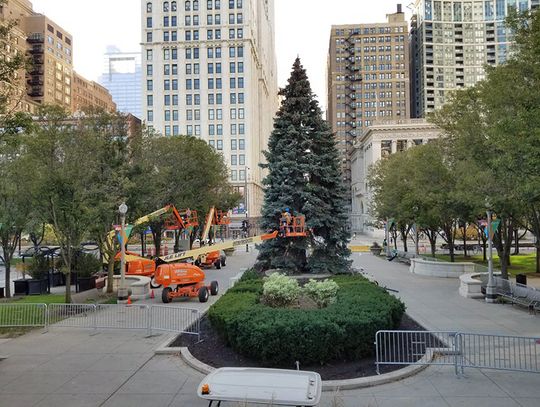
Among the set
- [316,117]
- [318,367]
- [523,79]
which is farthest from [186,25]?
[318,367]

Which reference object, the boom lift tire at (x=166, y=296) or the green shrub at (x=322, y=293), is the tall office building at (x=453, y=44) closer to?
the boom lift tire at (x=166, y=296)

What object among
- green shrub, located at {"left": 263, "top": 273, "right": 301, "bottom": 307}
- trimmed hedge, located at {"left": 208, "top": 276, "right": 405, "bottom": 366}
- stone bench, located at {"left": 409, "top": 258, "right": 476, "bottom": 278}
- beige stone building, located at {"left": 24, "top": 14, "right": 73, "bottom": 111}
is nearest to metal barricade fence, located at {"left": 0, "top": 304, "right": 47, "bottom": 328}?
trimmed hedge, located at {"left": 208, "top": 276, "right": 405, "bottom": 366}

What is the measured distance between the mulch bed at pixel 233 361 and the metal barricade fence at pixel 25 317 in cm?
543

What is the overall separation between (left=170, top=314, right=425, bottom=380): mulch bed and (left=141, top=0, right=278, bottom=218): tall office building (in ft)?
315

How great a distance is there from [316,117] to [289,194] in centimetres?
463

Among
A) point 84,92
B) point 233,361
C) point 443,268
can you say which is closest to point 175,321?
point 233,361

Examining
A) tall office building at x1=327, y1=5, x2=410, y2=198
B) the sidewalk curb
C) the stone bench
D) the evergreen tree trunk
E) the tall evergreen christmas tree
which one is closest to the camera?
the sidewalk curb

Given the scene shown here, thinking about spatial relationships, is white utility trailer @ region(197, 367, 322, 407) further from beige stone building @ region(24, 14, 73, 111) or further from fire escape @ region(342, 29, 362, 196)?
fire escape @ region(342, 29, 362, 196)

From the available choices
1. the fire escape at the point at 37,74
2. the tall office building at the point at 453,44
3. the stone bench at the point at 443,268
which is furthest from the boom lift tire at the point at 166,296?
the tall office building at the point at 453,44

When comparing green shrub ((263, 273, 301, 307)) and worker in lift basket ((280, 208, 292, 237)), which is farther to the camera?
worker in lift basket ((280, 208, 292, 237))

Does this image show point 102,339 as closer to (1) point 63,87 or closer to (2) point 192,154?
(2) point 192,154

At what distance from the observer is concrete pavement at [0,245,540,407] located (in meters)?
8.76

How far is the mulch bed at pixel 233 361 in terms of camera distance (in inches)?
401

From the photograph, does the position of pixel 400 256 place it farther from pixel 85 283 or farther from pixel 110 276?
pixel 85 283
